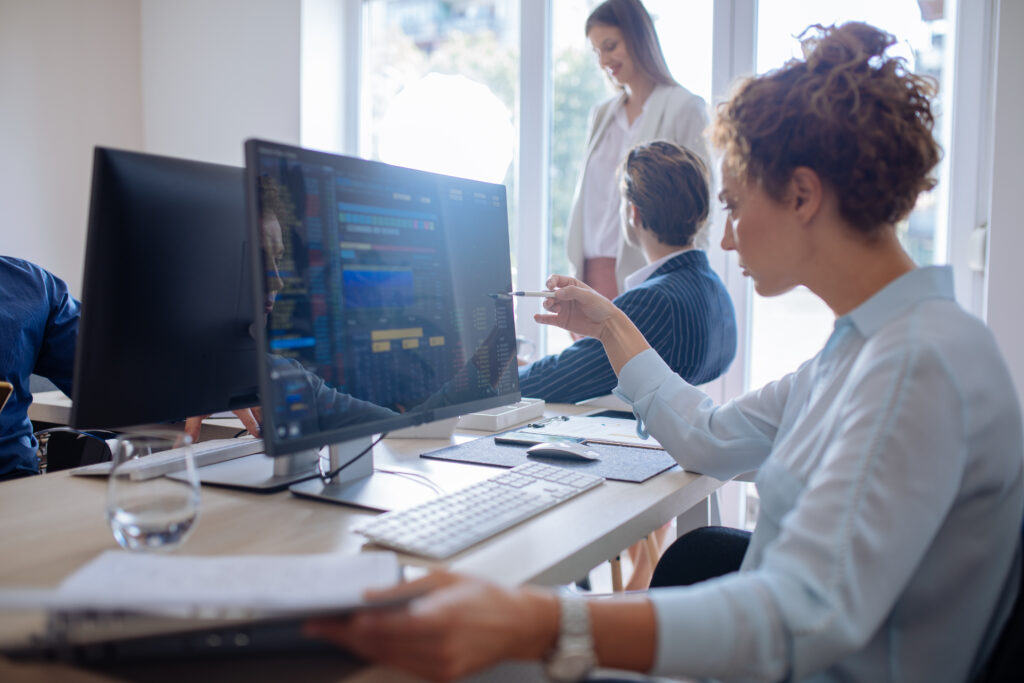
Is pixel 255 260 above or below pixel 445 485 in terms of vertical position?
above

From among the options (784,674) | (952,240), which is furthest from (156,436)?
(952,240)

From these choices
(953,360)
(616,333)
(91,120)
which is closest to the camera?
(953,360)

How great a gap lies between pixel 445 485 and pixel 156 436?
0.39 meters

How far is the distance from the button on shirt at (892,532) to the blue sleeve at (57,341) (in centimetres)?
146

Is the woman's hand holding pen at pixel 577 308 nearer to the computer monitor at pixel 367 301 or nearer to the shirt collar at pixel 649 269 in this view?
the computer monitor at pixel 367 301

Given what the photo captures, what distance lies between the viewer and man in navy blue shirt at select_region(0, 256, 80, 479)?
1555 millimetres

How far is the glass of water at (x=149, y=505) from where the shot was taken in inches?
31.0

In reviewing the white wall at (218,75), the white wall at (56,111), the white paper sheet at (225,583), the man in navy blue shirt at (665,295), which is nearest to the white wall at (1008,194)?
the man in navy blue shirt at (665,295)

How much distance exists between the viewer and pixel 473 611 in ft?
2.02

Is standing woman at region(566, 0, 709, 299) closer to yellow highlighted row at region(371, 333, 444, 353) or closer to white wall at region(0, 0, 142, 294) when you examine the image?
yellow highlighted row at region(371, 333, 444, 353)

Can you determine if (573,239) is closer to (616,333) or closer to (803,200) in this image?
(616,333)

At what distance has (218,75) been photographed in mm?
3512

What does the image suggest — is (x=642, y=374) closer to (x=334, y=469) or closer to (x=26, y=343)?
(x=334, y=469)

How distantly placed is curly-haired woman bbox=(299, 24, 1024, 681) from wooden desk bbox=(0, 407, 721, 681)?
5.5 inches
